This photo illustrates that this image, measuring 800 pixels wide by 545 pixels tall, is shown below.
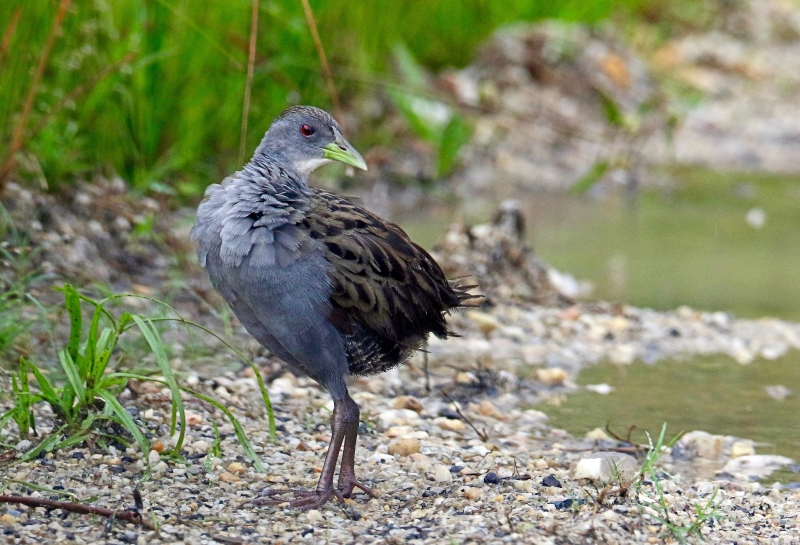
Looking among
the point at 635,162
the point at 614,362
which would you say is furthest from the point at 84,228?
the point at 635,162

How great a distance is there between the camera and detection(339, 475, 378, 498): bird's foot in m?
3.33

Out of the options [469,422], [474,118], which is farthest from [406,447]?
[474,118]

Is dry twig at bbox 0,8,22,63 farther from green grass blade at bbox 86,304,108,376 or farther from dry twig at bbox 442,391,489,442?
dry twig at bbox 442,391,489,442

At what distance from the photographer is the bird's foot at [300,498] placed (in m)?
3.20

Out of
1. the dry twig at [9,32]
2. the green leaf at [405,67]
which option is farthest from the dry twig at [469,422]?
the green leaf at [405,67]

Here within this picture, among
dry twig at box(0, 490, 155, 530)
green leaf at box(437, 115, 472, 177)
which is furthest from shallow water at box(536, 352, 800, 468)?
green leaf at box(437, 115, 472, 177)

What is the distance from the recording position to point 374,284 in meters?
3.37

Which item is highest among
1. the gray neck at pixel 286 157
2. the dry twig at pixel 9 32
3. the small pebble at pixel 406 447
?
the dry twig at pixel 9 32

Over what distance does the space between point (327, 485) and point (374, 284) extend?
0.60 m

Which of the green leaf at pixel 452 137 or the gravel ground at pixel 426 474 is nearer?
the gravel ground at pixel 426 474

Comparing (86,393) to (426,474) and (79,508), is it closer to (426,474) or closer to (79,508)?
(79,508)

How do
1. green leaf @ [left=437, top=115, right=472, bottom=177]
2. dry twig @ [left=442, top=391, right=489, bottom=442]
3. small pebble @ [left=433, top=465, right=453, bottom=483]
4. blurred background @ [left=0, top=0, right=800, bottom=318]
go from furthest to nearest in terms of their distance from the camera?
green leaf @ [left=437, top=115, right=472, bottom=177], blurred background @ [left=0, top=0, right=800, bottom=318], dry twig @ [left=442, top=391, right=489, bottom=442], small pebble @ [left=433, top=465, right=453, bottom=483]

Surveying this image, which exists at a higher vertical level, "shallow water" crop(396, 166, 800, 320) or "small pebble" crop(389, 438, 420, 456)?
"shallow water" crop(396, 166, 800, 320)

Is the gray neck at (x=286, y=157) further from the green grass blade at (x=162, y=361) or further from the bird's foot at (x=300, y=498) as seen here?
the bird's foot at (x=300, y=498)
